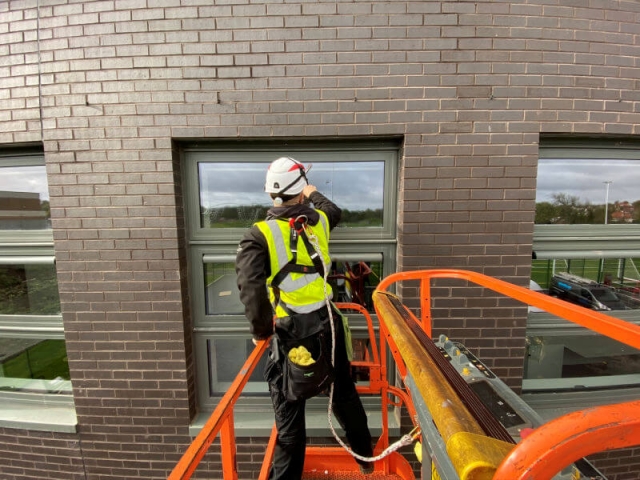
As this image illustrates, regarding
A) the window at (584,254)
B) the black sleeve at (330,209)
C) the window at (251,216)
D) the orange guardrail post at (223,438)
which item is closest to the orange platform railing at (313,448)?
the orange guardrail post at (223,438)

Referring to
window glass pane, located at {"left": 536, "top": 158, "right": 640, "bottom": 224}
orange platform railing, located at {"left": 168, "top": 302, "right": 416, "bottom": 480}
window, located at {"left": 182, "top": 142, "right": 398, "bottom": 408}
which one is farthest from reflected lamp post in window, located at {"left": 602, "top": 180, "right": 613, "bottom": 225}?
orange platform railing, located at {"left": 168, "top": 302, "right": 416, "bottom": 480}

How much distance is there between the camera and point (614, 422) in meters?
0.57

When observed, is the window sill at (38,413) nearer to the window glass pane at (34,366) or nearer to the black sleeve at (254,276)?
the window glass pane at (34,366)

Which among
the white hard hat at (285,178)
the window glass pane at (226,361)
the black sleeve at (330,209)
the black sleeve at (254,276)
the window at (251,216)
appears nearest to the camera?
the black sleeve at (254,276)

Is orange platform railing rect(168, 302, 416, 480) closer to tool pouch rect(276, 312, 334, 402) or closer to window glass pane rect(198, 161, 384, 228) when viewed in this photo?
tool pouch rect(276, 312, 334, 402)

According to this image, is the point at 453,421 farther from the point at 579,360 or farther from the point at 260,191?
the point at 579,360

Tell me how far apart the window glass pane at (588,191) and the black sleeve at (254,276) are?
2.64 meters

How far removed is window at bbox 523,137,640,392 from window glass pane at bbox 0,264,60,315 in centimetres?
484

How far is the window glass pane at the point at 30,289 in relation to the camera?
294 centimetres

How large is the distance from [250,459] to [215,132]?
9.99 ft

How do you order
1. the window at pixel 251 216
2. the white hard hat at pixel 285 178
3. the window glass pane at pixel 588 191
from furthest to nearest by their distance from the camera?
the window glass pane at pixel 588 191 < the window at pixel 251 216 < the white hard hat at pixel 285 178

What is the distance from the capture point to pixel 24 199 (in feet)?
9.48

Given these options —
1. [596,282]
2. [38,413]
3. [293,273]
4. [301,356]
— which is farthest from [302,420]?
[596,282]

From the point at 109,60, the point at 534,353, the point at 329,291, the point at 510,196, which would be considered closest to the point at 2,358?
the point at 109,60
